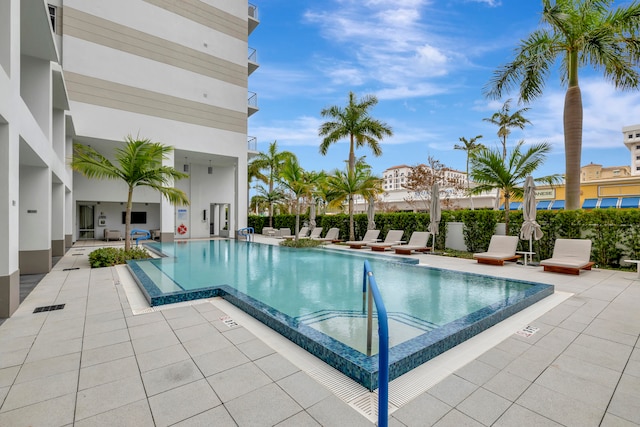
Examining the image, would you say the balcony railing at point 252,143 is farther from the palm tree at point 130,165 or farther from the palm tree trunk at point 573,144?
the palm tree trunk at point 573,144

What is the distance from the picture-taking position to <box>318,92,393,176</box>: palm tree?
18.6 meters

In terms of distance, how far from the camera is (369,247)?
49.7 feet

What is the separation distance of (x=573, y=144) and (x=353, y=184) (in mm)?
9336

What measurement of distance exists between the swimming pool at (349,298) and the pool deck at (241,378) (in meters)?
0.37

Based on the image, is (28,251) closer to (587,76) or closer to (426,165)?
(587,76)

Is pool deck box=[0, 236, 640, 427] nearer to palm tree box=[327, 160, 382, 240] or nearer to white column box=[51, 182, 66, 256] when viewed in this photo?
white column box=[51, 182, 66, 256]

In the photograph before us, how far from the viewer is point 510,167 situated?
11.1 meters

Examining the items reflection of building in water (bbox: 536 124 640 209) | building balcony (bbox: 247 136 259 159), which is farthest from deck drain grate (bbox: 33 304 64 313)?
reflection of building in water (bbox: 536 124 640 209)

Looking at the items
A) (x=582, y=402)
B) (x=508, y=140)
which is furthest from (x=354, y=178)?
(x=508, y=140)

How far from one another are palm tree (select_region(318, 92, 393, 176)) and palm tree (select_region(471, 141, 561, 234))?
8.01 metres

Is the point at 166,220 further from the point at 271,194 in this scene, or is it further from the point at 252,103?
the point at 271,194

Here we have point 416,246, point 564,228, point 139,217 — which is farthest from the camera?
point 139,217

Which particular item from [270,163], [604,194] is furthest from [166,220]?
[604,194]

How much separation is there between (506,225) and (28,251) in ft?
→ 48.8
